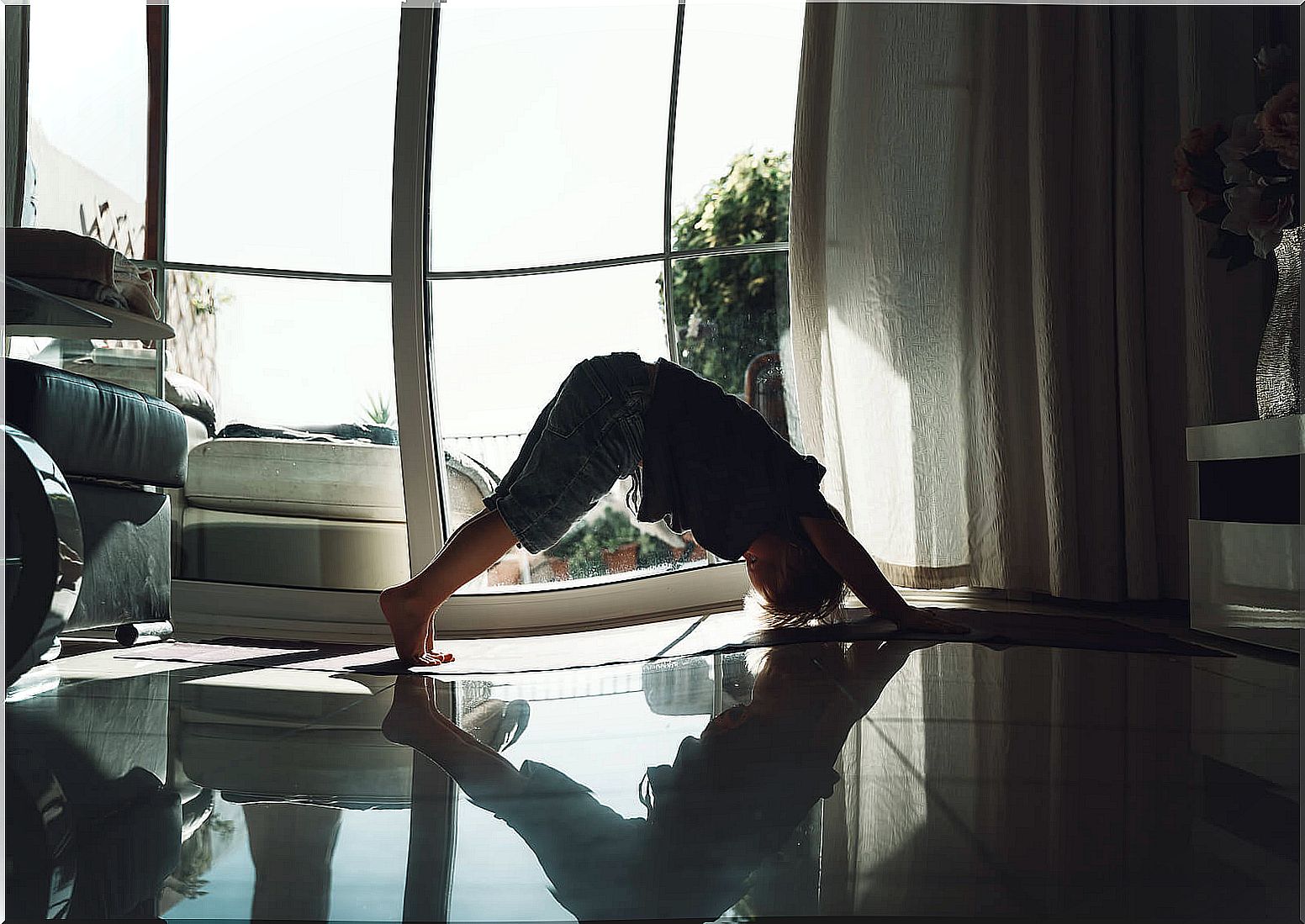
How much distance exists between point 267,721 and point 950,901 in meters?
0.98

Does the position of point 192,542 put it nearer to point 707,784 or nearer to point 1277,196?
point 707,784

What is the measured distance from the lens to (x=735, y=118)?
10.9 ft

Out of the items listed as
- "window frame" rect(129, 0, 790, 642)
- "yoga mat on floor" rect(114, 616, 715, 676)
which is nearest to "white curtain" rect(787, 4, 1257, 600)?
"window frame" rect(129, 0, 790, 642)

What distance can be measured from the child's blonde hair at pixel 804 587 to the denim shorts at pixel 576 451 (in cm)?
43

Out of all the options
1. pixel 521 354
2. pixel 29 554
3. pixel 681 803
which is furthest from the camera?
pixel 521 354

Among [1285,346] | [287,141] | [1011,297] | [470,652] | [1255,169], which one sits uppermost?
[287,141]

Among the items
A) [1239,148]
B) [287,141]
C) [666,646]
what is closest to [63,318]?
[666,646]

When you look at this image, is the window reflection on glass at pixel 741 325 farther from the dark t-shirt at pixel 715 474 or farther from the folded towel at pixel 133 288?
the folded towel at pixel 133 288

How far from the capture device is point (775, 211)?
334 cm

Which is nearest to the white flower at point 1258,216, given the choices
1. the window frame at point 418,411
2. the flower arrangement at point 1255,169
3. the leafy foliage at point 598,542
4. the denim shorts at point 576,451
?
the flower arrangement at point 1255,169

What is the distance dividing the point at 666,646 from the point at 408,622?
24.9 inches

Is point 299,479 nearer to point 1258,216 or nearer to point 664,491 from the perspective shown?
point 664,491

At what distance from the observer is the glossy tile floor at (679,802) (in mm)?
586

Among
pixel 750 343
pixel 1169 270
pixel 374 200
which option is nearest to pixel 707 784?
pixel 1169 270
